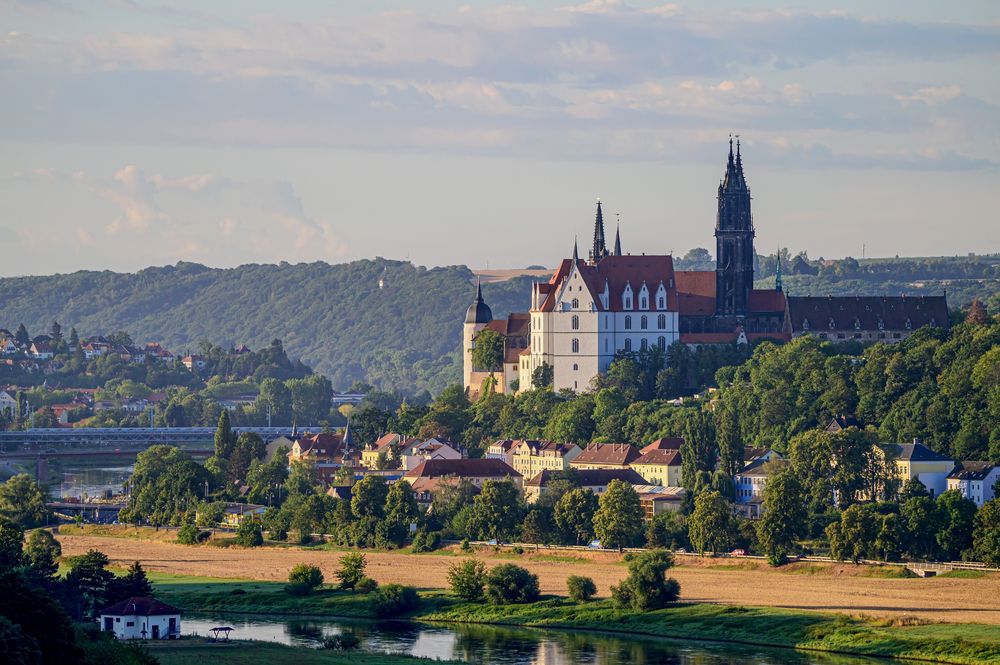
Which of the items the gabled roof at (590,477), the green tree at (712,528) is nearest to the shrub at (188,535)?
the gabled roof at (590,477)

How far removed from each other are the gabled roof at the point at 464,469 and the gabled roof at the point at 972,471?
86.0 feet

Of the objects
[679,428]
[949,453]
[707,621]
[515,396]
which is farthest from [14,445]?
[707,621]

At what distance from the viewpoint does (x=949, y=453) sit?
122 meters

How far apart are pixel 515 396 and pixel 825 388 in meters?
23.7

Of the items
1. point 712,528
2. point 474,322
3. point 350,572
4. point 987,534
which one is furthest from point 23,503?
point 987,534

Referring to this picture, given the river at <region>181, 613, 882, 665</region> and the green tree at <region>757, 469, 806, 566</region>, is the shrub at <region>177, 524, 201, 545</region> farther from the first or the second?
→ the green tree at <region>757, 469, 806, 566</region>

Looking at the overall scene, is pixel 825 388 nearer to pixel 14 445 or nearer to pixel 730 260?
pixel 730 260

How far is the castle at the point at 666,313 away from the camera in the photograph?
14775 cm

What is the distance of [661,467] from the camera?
128 meters

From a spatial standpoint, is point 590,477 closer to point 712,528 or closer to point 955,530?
point 712,528

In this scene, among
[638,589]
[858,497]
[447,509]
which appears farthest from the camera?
[447,509]

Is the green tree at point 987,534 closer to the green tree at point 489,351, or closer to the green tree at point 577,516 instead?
the green tree at point 577,516

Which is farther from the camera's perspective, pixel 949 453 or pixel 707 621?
pixel 949 453

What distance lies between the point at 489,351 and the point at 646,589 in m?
59.4
